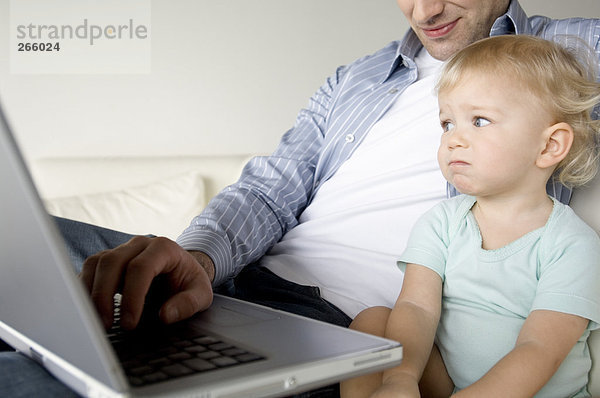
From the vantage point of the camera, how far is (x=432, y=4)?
1.41m

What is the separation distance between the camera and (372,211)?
1343mm

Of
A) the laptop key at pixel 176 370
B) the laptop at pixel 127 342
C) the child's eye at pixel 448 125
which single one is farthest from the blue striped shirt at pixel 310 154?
the laptop key at pixel 176 370

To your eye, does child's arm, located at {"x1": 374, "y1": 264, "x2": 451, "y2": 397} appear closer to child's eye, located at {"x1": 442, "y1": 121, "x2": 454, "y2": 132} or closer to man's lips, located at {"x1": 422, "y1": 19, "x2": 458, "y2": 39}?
child's eye, located at {"x1": 442, "y1": 121, "x2": 454, "y2": 132}

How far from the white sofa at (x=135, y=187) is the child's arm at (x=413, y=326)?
1.45m

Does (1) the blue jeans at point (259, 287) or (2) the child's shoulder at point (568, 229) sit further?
(1) the blue jeans at point (259, 287)

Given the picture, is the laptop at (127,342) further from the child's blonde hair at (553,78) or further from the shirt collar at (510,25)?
the shirt collar at (510,25)

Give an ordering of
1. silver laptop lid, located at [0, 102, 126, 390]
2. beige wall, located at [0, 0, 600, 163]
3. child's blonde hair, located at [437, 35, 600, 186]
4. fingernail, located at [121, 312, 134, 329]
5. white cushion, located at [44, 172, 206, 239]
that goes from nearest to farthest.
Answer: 1. silver laptop lid, located at [0, 102, 126, 390]
2. fingernail, located at [121, 312, 134, 329]
3. child's blonde hair, located at [437, 35, 600, 186]
4. white cushion, located at [44, 172, 206, 239]
5. beige wall, located at [0, 0, 600, 163]

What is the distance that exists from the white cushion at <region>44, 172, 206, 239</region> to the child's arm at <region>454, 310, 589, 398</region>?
5.36 ft

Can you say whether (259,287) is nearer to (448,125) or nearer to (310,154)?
(310,154)

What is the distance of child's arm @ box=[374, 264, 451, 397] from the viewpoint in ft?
2.77

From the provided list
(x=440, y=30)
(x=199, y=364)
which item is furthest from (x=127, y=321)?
(x=440, y=30)

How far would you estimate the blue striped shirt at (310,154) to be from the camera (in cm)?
128

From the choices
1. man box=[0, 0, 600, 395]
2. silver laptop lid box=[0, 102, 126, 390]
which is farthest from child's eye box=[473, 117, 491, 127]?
silver laptop lid box=[0, 102, 126, 390]

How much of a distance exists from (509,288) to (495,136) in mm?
223
